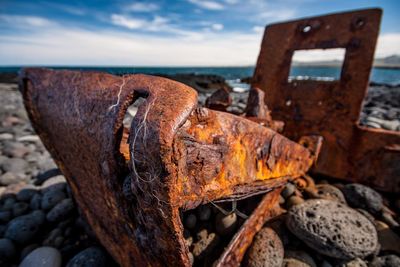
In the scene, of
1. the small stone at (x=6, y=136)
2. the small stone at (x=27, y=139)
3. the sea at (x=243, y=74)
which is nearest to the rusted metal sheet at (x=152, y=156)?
the sea at (x=243, y=74)

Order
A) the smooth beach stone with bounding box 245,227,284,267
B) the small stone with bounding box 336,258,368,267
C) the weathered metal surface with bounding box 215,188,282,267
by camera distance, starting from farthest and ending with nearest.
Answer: the small stone with bounding box 336,258,368,267 < the smooth beach stone with bounding box 245,227,284,267 < the weathered metal surface with bounding box 215,188,282,267

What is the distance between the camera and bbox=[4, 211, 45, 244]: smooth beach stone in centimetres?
196

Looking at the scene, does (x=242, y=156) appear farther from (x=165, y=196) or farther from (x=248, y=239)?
(x=248, y=239)

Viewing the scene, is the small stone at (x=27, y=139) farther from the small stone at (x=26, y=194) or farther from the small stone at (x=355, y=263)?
the small stone at (x=355, y=263)

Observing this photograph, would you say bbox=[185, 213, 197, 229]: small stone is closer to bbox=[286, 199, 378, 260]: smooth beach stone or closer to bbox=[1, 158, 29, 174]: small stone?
bbox=[286, 199, 378, 260]: smooth beach stone

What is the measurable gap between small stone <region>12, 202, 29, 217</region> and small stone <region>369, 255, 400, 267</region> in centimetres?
316

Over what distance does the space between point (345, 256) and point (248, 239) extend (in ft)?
2.08

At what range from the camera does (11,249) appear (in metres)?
1.83

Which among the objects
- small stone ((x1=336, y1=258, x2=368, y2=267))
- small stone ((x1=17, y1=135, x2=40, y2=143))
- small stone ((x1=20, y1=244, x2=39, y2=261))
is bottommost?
small stone ((x1=17, y1=135, x2=40, y2=143))

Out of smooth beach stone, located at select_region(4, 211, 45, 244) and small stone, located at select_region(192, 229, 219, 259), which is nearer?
small stone, located at select_region(192, 229, 219, 259)

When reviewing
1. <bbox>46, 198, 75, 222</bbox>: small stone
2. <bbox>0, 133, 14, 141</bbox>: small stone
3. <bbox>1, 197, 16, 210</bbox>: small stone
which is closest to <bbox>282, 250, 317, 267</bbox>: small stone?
<bbox>46, 198, 75, 222</bbox>: small stone

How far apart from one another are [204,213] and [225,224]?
19cm

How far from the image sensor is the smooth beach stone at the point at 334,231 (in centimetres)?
143

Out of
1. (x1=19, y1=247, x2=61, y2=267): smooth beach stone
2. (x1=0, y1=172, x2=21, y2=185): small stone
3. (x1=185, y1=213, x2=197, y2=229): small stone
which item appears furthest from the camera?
(x1=0, y1=172, x2=21, y2=185): small stone
